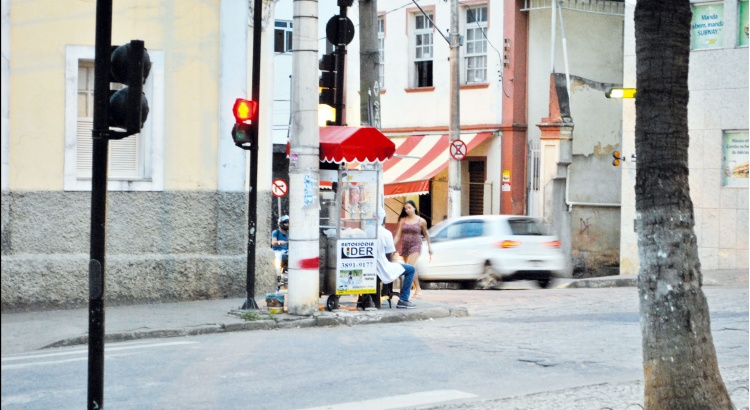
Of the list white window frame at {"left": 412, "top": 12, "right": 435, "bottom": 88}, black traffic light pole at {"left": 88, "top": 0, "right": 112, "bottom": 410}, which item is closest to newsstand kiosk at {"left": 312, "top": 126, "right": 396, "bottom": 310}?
black traffic light pole at {"left": 88, "top": 0, "right": 112, "bottom": 410}

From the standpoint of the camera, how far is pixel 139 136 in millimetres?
15359

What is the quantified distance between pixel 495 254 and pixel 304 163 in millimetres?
8184

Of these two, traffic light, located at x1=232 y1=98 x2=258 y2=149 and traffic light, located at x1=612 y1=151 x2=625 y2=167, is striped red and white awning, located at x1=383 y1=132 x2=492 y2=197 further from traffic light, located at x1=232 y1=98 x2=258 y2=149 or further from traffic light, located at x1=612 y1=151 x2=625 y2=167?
traffic light, located at x1=232 y1=98 x2=258 y2=149

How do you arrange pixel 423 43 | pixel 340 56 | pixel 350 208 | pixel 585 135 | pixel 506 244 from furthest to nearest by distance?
pixel 423 43
pixel 585 135
pixel 506 244
pixel 340 56
pixel 350 208

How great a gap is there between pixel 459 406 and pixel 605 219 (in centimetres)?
2266

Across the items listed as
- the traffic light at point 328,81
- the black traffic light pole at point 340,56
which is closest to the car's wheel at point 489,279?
the black traffic light pole at point 340,56

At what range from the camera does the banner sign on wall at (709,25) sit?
22766 millimetres

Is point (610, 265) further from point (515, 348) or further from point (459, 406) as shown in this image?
point (459, 406)

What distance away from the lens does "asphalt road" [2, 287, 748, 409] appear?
8.34 meters

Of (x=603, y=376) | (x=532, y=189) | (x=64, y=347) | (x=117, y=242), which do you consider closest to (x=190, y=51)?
(x=117, y=242)

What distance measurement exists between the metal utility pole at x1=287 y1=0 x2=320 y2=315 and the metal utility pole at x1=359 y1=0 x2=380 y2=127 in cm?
405

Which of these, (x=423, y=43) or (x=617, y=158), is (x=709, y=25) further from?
(x=423, y=43)

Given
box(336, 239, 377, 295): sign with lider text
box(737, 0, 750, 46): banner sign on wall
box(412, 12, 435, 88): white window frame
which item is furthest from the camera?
box(412, 12, 435, 88): white window frame

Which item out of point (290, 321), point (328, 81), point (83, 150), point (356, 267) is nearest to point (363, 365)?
point (290, 321)
